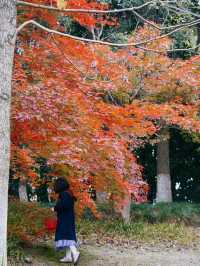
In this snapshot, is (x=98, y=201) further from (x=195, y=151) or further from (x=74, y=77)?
(x=74, y=77)

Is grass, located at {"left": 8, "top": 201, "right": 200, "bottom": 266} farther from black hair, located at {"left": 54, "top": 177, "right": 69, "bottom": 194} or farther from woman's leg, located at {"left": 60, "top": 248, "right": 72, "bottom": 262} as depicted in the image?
black hair, located at {"left": 54, "top": 177, "right": 69, "bottom": 194}

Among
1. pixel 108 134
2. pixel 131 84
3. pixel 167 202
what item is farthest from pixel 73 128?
pixel 167 202

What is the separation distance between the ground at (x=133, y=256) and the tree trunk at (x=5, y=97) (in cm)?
292

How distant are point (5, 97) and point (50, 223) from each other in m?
4.30

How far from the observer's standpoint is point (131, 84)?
1266 centimetres

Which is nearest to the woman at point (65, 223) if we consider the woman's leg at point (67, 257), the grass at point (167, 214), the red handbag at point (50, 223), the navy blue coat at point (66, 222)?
the navy blue coat at point (66, 222)

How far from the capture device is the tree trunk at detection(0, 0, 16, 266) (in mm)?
5457

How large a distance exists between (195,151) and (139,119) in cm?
1017

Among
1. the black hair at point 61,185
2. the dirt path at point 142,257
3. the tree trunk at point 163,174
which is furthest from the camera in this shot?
the tree trunk at point 163,174

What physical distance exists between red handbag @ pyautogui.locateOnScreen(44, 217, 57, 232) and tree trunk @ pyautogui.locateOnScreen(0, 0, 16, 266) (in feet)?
11.9

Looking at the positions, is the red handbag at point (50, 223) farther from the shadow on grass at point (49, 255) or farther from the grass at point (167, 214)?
the grass at point (167, 214)

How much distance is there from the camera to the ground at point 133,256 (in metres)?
8.80

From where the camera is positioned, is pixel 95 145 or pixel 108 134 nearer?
pixel 95 145

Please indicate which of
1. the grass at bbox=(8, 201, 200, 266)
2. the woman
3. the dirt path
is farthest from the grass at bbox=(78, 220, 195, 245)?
the woman
